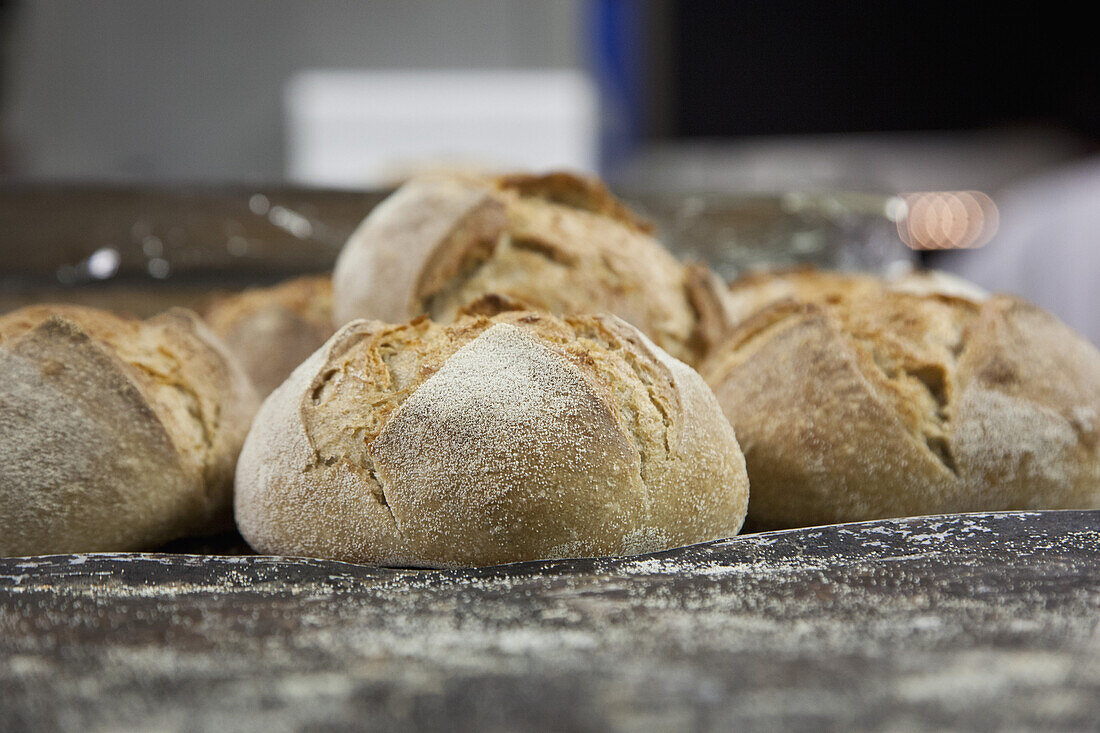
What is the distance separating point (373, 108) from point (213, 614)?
4550 mm

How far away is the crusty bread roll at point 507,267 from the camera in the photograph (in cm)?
129

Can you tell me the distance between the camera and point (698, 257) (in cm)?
202

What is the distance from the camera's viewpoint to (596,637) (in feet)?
2.27

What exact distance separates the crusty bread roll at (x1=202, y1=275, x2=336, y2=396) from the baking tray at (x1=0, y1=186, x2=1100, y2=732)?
13.9 inches

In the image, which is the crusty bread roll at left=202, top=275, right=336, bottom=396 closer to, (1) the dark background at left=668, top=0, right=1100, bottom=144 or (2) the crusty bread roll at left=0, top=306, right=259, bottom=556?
(2) the crusty bread roll at left=0, top=306, right=259, bottom=556

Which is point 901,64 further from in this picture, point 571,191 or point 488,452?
point 488,452

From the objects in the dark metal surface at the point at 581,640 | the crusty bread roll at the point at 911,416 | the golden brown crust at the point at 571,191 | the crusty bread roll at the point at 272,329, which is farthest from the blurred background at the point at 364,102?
the dark metal surface at the point at 581,640

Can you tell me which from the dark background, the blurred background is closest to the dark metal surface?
the blurred background

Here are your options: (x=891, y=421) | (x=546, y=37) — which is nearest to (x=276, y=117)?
(x=546, y=37)

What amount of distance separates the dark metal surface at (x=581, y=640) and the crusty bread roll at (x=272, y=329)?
20.5 inches

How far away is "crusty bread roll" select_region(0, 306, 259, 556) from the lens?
3.18ft

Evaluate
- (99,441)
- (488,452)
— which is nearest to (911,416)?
(488,452)

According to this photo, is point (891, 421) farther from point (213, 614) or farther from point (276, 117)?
point (276, 117)

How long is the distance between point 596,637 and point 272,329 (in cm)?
86
